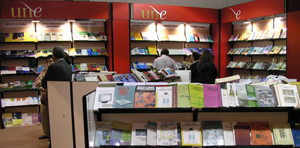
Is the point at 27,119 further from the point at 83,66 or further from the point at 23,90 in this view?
the point at 83,66

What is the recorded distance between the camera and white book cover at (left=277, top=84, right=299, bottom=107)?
2.36m

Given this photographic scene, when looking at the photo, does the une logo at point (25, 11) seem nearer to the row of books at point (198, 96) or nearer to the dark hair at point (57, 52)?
the dark hair at point (57, 52)

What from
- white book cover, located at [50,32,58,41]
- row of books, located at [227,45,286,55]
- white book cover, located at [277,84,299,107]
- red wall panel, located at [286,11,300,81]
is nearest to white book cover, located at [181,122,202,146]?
white book cover, located at [277,84,299,107]

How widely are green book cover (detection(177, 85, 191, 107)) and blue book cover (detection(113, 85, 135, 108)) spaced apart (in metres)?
0.48

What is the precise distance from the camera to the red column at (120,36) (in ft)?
19.8

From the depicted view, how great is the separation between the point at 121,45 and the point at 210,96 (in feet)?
13.5

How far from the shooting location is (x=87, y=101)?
2.08 metres

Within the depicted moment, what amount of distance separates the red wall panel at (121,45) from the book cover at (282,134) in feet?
14.3

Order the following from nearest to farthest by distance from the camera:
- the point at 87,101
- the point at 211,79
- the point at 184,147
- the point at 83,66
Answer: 1. the point at 87,101
2. the point at 184,147
3. the point at 211,79
4. the point at 83,66

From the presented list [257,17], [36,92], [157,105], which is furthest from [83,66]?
[257,17]

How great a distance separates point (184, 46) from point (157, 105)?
210 inches

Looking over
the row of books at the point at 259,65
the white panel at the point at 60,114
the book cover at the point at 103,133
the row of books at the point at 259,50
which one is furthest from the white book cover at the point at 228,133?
the row of books at the point at 259,50

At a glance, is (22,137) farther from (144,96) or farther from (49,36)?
(144,96)

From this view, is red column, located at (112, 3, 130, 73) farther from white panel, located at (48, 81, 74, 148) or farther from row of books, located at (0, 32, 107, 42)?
white panel, located at (48, 81, 74, 148)
